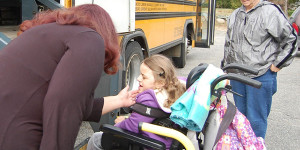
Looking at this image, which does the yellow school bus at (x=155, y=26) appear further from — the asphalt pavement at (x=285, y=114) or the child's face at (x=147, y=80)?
the asphalt pavement at (x=285, y=114)

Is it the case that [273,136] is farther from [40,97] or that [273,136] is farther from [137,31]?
[40,97]

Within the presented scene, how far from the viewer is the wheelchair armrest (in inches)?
78.7

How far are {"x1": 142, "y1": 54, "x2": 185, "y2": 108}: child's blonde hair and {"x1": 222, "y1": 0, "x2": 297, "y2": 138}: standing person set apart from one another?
0.88 meters

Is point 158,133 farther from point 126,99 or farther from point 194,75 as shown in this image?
point 194,75

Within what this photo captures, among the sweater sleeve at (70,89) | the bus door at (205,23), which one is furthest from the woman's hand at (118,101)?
the bus door at (205,23)

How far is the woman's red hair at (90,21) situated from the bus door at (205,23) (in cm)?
782

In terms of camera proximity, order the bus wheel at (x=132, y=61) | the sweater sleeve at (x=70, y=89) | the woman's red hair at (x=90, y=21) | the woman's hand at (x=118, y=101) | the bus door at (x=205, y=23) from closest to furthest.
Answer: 1. the sweater sleeve at (x=70, y=89)
2. the woman's red hair at (x=90, y=21)
3. the woman's hand at (x=118, y=101)
4. the bus wheel at (x=132, y=61)
5. the bus door at (x=205, y=23)

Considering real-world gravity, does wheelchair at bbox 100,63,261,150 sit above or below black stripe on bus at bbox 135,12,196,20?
below

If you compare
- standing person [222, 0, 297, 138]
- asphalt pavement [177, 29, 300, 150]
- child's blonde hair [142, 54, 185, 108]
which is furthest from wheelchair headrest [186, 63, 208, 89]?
asphalt pavement [177, 29, 300, 150]

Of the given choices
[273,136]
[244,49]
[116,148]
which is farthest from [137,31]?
[116,148]

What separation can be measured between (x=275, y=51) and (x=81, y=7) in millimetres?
2120

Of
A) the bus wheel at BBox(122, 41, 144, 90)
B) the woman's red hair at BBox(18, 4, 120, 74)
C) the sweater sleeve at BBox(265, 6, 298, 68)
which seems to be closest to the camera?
the woman's red hair at BBox(18, 4, 120, 74)

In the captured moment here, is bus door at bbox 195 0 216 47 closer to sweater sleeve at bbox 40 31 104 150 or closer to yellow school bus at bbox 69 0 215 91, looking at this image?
yellow school bus at bbox 69 0 215 91

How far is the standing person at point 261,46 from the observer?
121 inches
